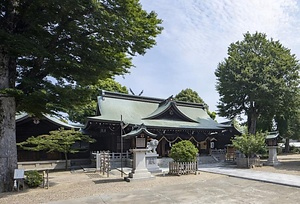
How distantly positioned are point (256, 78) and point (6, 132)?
985 inches

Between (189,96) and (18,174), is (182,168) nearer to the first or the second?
(18,174)

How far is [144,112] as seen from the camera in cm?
2453

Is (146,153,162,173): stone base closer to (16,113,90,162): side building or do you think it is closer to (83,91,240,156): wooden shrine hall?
(83,91,240,156): wooden shrine hall

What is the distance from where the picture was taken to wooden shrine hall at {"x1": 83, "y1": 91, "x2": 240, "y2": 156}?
67.7 feet

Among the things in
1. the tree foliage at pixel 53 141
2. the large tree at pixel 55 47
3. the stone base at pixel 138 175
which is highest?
the large tree at pixel 55 47

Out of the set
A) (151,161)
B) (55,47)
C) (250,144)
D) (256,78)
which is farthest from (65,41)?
(256,78)

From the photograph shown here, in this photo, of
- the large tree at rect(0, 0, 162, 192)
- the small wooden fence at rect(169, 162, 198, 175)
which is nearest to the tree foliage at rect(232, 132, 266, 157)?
the small wooden fence at rect(169, 162, 198, 175)

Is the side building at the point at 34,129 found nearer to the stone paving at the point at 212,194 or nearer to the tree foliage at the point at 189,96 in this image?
the stone paving at the point at 212,194

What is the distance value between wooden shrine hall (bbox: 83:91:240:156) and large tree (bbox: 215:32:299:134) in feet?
14.0

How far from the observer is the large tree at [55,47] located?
10211mm

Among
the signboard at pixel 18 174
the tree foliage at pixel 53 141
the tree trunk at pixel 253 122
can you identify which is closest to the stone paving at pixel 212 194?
the signboard at pixel 18 174

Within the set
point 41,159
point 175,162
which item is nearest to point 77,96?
point 175,162

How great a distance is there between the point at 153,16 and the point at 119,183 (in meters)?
9.76

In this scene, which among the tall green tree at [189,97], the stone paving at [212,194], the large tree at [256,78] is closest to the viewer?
the stone paving at [212,194]
